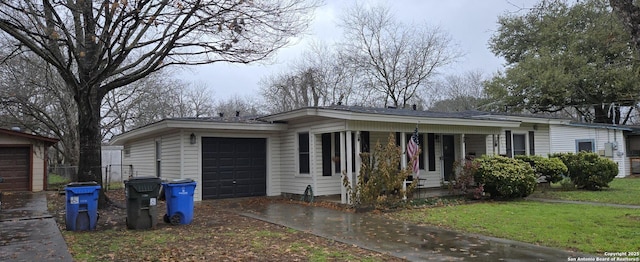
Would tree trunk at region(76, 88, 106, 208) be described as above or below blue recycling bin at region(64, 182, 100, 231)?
above

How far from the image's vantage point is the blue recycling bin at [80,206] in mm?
8336

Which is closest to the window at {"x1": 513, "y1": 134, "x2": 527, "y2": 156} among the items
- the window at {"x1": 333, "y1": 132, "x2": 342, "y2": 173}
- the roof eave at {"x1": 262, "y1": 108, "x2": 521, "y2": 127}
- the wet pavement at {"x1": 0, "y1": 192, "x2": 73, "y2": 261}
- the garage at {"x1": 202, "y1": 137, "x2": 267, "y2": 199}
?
the roof eave at {"x1": 262, "y1": 108, "x2": 521, "y2": 127}

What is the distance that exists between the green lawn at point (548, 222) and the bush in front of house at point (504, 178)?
2.15 feet

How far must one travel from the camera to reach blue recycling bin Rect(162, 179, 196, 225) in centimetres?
912

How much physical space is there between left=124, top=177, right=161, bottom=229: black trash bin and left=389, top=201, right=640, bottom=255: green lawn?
5.31 meters

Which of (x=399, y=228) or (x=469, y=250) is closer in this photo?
(x=469, y=250)

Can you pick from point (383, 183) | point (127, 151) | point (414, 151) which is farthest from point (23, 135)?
point (414, 151)

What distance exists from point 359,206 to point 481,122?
623 centimetres

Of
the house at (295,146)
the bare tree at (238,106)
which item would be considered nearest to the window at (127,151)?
the house at (295,146)

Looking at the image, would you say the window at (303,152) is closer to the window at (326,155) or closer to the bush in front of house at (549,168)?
the window at (326,155)

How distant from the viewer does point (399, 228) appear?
8617 millimetres

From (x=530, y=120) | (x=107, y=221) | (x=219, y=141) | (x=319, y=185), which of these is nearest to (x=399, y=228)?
(x=319, y=185)

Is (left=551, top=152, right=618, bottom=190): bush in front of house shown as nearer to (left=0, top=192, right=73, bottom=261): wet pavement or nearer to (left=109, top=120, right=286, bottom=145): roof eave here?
(left=109, top=120, right=286, bottom=145): roof eave

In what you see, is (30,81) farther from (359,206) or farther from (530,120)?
(530,120)
